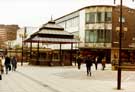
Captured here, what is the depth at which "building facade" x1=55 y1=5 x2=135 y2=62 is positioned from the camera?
83.1m

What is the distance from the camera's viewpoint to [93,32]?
85.2 meters

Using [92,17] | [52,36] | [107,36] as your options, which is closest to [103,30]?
[107,36]

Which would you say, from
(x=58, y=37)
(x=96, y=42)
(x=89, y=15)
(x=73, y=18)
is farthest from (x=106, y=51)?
(x=58, y=37)

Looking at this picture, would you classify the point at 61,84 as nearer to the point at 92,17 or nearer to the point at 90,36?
the point at 90,36

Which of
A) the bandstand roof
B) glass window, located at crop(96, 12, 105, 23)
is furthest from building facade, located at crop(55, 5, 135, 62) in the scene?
the bandstand roof

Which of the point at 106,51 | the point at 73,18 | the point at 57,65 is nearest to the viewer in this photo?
the point at 57,65

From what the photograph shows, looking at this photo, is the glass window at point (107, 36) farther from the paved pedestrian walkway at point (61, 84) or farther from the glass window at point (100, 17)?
the paved pedestrian walkway at point (61, 84)

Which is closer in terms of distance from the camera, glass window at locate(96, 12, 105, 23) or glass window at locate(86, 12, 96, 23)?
glass window at locate(96, 12, 105, 23)

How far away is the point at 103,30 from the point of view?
83.8 meters

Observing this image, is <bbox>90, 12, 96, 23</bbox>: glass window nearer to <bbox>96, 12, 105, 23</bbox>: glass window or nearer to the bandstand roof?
<bbox>96, 12, 105, 23</bbox>: glass window

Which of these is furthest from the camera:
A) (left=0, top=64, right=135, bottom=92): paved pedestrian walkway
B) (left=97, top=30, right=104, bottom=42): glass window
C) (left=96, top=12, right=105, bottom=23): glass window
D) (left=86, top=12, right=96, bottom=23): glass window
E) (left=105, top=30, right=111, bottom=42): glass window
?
(left=86, top=12, right=96, bottom=23): glass window

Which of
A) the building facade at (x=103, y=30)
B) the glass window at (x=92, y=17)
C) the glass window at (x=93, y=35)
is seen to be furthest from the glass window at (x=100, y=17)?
the glass window at (x=93, y=35)

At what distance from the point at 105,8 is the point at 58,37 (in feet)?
91.8

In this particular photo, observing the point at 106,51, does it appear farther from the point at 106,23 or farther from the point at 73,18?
the point at 73,18
